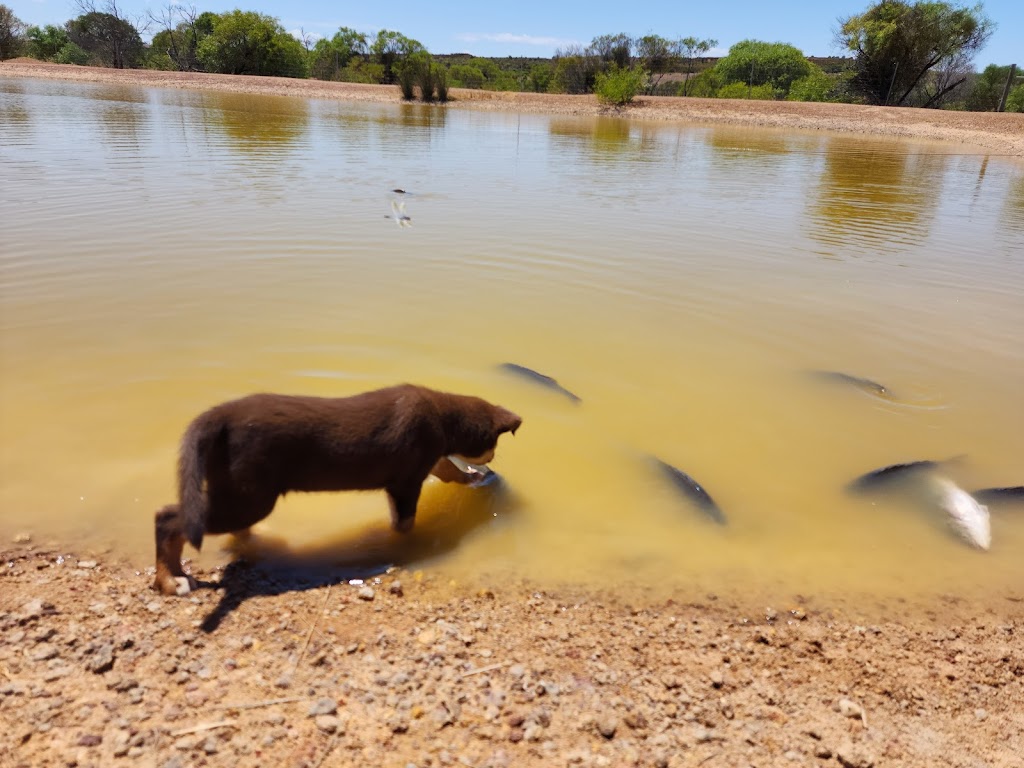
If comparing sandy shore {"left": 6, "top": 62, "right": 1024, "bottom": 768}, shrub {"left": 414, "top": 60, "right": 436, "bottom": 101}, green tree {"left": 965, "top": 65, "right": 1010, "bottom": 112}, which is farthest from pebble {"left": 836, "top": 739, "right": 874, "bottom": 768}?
green tree {"left": 965, "top": 65, "right": 1010, "bottom": 112}

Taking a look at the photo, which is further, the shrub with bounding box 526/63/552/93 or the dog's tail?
the shrub with bounding box 526/63/552/93

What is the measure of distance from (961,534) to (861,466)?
39.1 inches

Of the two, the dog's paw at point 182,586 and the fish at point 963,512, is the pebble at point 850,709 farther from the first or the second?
the dog's paw at point 182,586

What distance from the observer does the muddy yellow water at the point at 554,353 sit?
4.37m

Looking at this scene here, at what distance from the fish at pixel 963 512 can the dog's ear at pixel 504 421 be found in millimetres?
3171

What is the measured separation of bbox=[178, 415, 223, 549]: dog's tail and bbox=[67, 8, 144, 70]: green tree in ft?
344

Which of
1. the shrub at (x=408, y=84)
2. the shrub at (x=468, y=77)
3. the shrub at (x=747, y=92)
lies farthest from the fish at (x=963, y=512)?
the shrub at (x=468, y=77)

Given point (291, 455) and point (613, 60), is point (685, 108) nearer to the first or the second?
point (613, 60)

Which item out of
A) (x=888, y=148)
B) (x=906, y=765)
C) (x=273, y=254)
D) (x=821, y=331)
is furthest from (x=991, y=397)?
(x=888, y=148)

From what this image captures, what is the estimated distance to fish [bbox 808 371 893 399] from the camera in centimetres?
672

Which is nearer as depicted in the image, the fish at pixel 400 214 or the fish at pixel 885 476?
the fish at pixel 885 476

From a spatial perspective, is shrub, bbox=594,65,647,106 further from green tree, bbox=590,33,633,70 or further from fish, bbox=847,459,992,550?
fish, bbox=847,459,992,550

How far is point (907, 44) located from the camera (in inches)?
2363

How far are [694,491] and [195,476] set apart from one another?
10.9ft
